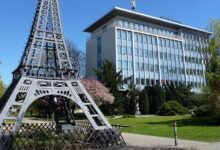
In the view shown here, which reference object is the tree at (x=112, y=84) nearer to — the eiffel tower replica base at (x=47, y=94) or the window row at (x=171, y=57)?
the window row at (x=171, y=57)

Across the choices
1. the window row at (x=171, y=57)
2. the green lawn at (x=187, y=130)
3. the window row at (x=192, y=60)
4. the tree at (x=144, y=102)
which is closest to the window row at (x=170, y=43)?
the window row at (x=171, y=57)

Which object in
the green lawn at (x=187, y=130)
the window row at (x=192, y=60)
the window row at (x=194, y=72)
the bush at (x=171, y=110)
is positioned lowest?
the green lawn at (x=187, y=130)

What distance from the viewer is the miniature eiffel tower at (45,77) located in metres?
17.0

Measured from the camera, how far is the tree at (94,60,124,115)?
63531 millimetres

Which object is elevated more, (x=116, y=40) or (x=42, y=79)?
(x=116, y=40)

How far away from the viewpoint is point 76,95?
18219mm

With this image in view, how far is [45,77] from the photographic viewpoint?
1830cm

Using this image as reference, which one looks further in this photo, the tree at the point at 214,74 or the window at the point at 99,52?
the window at the point at 99,52

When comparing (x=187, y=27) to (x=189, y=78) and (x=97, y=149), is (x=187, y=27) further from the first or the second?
(x=97, y=149)

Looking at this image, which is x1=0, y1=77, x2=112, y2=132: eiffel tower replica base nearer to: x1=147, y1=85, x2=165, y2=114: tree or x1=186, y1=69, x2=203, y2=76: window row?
x1=147, y1=85, x2=165, y2=114: tree

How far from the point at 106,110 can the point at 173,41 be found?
33918 millimetres

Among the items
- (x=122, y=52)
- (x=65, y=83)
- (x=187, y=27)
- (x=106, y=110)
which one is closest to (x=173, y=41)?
(x=187, y=27)

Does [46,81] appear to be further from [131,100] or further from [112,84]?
[131,100]

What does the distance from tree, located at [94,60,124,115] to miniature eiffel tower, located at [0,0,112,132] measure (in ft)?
140
